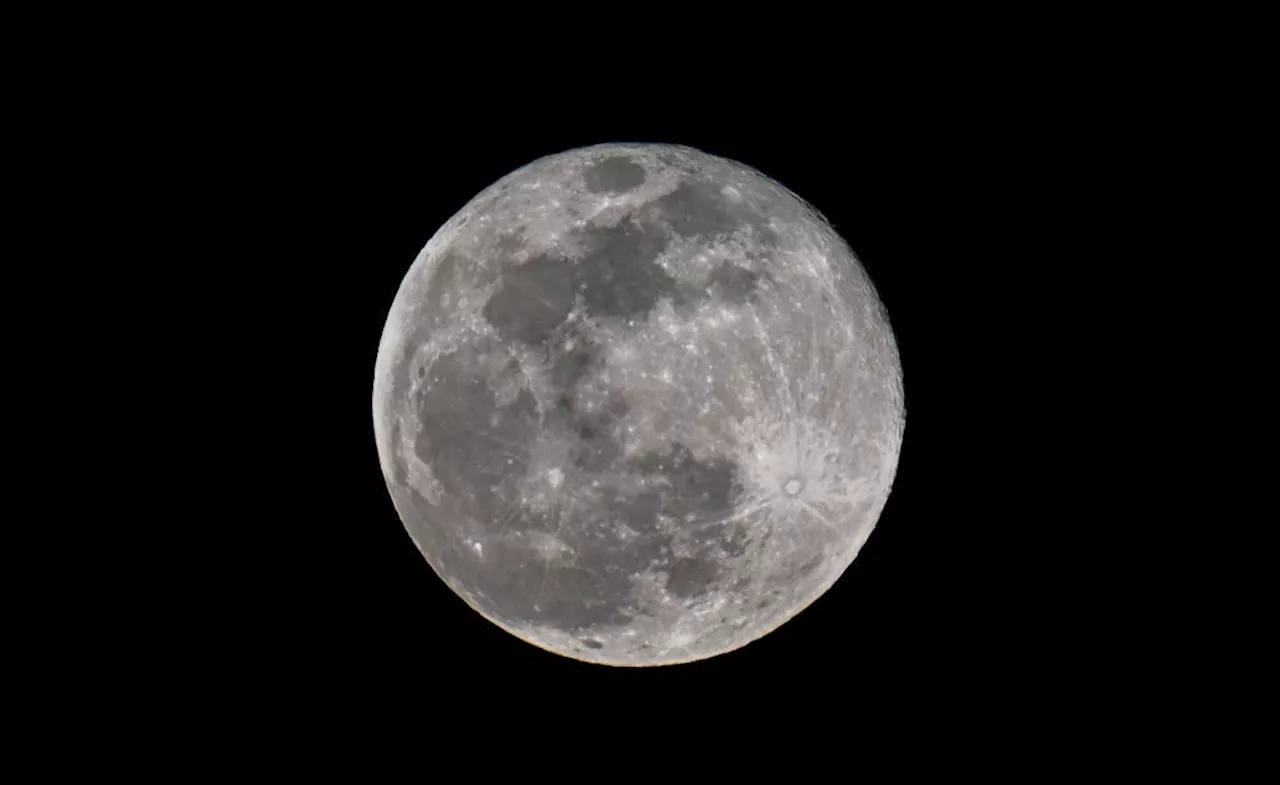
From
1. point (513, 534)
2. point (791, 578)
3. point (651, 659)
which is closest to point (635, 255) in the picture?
point (513, 534)

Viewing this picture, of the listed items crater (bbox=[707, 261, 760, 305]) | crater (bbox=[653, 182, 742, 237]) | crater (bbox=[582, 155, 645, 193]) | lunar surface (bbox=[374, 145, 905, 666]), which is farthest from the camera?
crater (bbox=[582, 155, 645, 193])

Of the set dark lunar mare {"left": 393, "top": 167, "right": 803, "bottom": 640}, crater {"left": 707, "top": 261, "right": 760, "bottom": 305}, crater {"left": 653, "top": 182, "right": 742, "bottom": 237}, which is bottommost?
dark lunar mare {"left": 393, "top": 167, "right": 803, "bottom": 640}

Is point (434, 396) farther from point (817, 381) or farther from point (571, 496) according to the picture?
point (817, 381)

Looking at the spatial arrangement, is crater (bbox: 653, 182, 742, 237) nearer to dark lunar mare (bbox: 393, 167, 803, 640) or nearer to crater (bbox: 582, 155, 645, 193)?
dark lunar mare (bbox: 393, 167, 803, 640)

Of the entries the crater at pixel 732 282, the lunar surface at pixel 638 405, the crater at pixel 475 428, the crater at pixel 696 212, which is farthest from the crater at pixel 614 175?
the crater at pixel 475 428

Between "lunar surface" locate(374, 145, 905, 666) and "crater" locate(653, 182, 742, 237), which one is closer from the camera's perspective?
"lunar surface" locate(374, 145, 905, 666)

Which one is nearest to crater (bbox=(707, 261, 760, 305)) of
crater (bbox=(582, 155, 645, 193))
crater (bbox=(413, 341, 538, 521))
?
crater (bbox=(582, 155, 645, 193))

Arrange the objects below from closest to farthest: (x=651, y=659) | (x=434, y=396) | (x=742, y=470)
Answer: (x=742, y=470)
(x=434, y=396)
(x=651, y=659)
